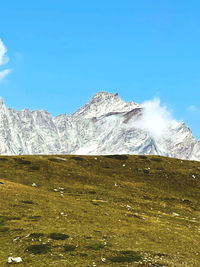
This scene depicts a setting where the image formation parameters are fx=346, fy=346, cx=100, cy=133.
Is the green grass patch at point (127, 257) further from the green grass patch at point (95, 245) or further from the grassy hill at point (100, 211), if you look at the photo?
the green grass patch at point (95, 245)

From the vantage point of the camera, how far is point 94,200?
52.2m

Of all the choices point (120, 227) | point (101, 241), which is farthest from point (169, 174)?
point (101, 241)

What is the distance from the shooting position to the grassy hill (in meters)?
25.4

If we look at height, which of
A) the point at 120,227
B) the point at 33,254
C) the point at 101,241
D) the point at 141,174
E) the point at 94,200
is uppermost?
the point at 141,174

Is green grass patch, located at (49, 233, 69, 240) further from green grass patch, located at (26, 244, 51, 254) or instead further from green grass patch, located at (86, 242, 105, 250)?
green grass patch, located at (86, 242, 105, 250)

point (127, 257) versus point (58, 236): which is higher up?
point (58, 236)

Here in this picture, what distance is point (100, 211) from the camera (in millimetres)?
43438

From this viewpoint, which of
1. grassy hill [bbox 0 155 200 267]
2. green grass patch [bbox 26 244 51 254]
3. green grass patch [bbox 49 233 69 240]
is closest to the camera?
green grass patch [bbox 26 244 51 254]

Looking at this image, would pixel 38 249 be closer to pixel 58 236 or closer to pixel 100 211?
pixel 58 236

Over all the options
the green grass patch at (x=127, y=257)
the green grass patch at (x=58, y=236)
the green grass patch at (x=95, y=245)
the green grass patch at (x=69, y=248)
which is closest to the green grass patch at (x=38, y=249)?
the green grass patch at (x=69, y=248)

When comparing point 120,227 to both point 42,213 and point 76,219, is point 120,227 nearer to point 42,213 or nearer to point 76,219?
point 76,219

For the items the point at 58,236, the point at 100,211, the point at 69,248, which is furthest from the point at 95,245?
the point at 100,211

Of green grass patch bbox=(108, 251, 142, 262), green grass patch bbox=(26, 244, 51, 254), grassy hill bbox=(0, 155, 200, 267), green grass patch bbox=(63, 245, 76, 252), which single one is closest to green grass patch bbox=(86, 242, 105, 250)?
grassy hill bbox=(0, 155, 200, 267)

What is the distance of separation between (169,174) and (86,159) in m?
21.2
